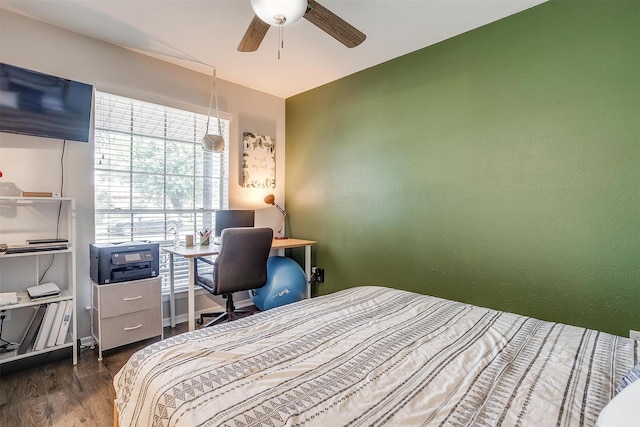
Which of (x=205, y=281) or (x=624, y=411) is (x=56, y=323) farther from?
(x=624, y=411)

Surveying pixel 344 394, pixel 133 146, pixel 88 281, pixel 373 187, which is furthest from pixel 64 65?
pixel 344 394

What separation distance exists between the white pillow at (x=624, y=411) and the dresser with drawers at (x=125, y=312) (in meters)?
2.66

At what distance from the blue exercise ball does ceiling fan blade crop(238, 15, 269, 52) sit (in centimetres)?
190

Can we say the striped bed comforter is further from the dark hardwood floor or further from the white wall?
the white wall

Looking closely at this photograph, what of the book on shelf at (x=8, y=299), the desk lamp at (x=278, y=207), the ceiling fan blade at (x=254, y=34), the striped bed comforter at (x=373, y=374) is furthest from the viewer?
the desk lamp at (x=278, y=207)

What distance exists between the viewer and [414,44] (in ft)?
8.29

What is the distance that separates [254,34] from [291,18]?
1.16 feet

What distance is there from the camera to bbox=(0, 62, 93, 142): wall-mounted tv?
6.67ft

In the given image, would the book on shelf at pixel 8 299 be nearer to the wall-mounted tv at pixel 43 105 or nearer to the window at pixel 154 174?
the window at pixel 154 174

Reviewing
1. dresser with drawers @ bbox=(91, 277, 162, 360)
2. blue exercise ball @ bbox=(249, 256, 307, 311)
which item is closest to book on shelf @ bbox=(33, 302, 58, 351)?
dresser with drawers @ bbox=(91, 277, 162, 360)

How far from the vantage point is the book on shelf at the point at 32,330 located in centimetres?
208

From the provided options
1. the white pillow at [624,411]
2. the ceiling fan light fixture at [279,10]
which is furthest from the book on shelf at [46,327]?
the white pillow at [624,411]

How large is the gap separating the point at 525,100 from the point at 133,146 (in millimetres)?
3141

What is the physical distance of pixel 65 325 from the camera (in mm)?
2143
